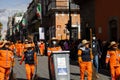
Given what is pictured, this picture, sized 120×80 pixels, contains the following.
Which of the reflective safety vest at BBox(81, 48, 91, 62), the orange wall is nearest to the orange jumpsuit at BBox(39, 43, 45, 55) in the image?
the orange wall

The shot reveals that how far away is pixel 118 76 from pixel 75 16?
43969 millimetres

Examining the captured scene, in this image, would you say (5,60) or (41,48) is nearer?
(5,60)

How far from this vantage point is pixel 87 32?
3572 cm

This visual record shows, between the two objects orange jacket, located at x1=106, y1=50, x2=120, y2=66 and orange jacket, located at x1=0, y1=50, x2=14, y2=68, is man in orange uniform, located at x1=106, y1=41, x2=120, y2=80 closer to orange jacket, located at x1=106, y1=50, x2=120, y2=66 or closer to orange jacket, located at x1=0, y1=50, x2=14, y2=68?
orange jacket, located at x1=106, y1=50, x2=120, y2=66

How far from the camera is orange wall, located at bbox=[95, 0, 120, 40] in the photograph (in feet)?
93.1

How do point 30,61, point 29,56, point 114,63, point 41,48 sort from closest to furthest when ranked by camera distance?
point 114,63, point 30,61, point 29,56, point 41,48

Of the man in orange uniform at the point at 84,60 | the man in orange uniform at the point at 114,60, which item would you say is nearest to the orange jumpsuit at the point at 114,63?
the man in orange uniform at the point at 114,60

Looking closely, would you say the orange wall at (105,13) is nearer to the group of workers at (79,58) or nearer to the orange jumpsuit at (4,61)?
the group of workers at (79,58)

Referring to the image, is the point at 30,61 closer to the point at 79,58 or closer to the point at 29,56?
the point at 29,56

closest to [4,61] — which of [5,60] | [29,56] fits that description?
[5,60]

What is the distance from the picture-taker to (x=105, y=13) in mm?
30484

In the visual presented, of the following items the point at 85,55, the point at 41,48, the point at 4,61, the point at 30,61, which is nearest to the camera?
the point at 4,61

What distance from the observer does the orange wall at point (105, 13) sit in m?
28.4

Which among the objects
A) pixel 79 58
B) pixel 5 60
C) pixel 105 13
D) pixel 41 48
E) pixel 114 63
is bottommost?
pixel 41 48
